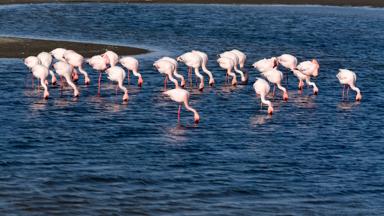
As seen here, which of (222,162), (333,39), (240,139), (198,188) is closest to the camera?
(198,188)

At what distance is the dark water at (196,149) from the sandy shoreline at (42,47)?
1.82 m

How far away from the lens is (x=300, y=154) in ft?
96.0

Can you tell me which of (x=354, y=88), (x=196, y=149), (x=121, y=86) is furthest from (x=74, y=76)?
(x=196, y=149)

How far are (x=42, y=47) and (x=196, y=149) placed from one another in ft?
76.5

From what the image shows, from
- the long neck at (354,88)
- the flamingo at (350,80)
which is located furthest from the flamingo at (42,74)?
the long neck at (354,88)

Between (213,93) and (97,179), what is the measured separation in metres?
16.0

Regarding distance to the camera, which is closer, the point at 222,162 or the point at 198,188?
the point at 198,188

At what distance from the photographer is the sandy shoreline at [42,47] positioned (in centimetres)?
4862

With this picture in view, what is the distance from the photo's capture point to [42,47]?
51.2 meters

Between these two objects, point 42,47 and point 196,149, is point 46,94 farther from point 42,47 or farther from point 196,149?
point 42,47

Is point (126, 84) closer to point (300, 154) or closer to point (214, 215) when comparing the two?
point (300, 154)

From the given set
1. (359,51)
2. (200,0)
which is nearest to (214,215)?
(359,51)

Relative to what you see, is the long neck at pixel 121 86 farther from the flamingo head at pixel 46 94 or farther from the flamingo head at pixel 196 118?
the flamingo head at pixel 196 118

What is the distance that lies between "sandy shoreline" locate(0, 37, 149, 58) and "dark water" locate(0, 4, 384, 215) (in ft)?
5.96
